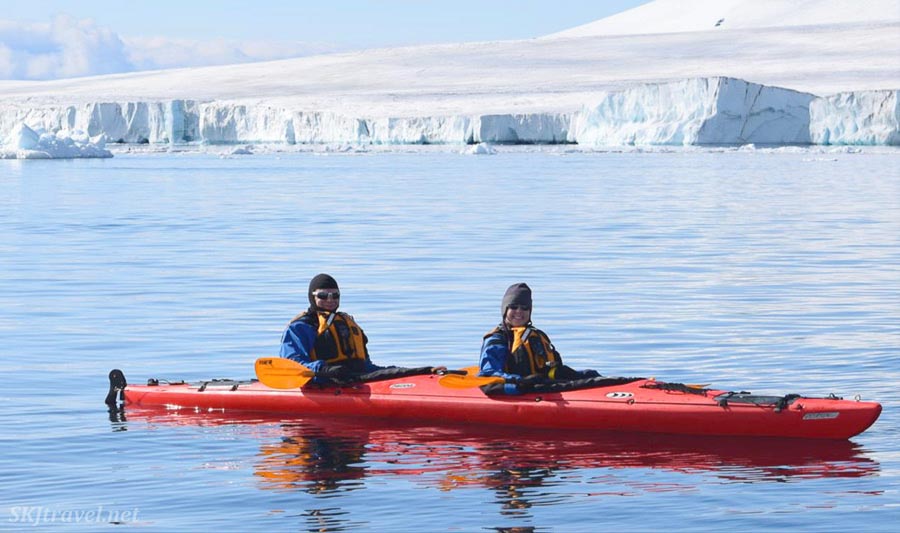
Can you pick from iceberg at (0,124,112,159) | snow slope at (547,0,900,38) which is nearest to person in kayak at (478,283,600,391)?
iceberg at (0,124,112,159)

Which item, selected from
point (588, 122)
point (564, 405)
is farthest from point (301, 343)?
point (588, 122)

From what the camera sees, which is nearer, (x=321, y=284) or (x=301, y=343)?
(x=321, y=284)

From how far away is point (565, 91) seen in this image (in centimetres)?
8712

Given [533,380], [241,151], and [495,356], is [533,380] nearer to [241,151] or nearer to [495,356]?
[495,356]

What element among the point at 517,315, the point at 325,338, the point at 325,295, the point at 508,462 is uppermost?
the point at 325,295

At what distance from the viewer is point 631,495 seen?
24.4ft

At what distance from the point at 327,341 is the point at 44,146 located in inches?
1837

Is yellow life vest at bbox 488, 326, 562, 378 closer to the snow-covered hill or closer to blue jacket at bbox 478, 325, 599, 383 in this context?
blue jacket at bbox 478, 325, 599, 383

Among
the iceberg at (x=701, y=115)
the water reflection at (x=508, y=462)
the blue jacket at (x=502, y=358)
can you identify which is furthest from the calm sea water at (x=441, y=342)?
the iceberg at (x=701, y=115)

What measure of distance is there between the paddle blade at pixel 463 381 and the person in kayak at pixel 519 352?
0.05 metres

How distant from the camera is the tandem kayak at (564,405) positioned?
28.3 ft

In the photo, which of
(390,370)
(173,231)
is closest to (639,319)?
(390,370)

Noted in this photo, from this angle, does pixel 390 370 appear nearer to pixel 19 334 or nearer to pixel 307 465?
pixel 307 465

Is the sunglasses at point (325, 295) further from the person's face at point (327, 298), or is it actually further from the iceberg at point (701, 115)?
the iceberg at point (701, 115)
